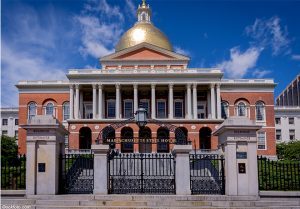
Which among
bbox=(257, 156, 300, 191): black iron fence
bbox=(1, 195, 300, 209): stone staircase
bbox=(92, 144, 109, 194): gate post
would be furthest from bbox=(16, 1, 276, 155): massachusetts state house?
bbox=(1, 195, 300, 209): stone staircase

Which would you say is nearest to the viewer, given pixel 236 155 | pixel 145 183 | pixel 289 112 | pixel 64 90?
pixel 236 155

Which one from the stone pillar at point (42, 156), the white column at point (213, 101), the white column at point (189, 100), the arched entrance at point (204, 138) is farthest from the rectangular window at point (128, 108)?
the stone pillar at point (42, 156)

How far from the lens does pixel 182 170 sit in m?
16.2

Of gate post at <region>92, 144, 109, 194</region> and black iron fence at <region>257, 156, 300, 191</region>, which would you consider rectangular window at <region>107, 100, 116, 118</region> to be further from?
gate post at <region>92, 144, 109, 194</region>

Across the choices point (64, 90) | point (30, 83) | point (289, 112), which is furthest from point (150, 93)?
point (289, 112)

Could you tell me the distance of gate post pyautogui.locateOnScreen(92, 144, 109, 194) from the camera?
52.6ft

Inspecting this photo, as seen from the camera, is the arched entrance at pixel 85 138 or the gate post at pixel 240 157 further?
the arched entrance at pixel 85 138

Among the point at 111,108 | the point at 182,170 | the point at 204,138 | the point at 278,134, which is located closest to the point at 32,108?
the point at 111,108

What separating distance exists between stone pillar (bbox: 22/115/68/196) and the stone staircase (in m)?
0.43

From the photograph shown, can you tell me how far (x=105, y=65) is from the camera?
212 ft

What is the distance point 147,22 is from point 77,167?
5875 centimetres

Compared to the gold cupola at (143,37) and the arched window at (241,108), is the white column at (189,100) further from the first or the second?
the gold cupola at (143,37)

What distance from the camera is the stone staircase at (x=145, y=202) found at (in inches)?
589

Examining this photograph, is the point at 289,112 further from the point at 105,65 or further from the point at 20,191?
the point at 20,191
